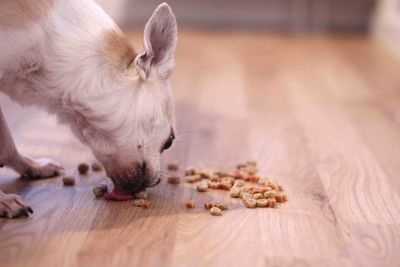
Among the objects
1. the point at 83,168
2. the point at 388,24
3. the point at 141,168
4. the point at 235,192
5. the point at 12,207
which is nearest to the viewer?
the point at 12,207

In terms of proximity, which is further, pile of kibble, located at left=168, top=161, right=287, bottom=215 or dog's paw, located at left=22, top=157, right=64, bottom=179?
dog's paw, located at left=22, top=157, right=64, bottom=179

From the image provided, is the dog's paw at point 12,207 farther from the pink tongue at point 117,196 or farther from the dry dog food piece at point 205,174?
the dry dog food piece at point 205,174

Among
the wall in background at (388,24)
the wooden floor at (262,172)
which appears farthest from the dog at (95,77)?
the wall in background at (388,24)

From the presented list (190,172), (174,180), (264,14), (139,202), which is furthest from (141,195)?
(264,14)

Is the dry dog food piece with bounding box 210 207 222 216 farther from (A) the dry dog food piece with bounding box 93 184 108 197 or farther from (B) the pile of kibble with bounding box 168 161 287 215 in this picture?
(A) the dry dog food piece with bounding box 93 184 108 197

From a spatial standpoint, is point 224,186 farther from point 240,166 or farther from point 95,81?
point 95,81

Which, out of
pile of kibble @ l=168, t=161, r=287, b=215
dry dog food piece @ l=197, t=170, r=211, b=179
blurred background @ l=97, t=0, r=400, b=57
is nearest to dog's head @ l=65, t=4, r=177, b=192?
pile of kibble @ l=168, t=161, r=287, b=215

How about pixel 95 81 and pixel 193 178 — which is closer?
pixel 95 81

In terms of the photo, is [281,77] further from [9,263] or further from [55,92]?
[9,263]
